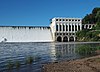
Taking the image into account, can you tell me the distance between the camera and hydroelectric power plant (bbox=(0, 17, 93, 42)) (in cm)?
12888

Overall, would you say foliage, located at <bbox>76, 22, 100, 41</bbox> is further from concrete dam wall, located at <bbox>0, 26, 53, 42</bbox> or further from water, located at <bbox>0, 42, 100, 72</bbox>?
water, located at <bbox>0, 42, 100, 72</bbox>

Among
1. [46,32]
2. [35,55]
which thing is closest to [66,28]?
[46,32]

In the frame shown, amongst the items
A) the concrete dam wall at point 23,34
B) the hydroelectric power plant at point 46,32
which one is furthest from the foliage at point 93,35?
the concrete dam wall at point 23,34

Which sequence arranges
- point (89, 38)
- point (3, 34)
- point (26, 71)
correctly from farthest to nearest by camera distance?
point (3, 34) → point (89, 38) → point (26, 71)

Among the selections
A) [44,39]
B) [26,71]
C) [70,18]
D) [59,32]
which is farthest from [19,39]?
[26,71]

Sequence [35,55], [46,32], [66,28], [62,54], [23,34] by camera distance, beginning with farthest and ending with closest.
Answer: [66,28], [46,32], [23,34], [62,54], [35,55]

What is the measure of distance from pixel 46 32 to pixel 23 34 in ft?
43.8

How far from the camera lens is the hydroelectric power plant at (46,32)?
129 meters

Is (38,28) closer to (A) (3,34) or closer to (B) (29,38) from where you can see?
(B) (29,38)

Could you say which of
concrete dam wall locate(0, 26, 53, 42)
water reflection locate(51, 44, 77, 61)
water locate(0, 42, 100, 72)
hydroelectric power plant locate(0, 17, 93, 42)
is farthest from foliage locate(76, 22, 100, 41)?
water locate(0, 42, 100, 72)

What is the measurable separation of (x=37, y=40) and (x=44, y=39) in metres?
3.76

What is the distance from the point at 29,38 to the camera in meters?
132

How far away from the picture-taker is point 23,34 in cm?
13112

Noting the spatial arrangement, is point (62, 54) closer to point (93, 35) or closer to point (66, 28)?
point (93, 35)
